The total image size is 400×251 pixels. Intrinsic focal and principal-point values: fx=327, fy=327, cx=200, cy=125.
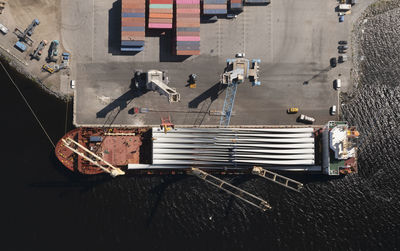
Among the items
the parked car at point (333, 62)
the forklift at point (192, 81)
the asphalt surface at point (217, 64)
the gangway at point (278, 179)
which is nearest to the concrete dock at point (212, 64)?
the asphalt surface at point (217, 64)

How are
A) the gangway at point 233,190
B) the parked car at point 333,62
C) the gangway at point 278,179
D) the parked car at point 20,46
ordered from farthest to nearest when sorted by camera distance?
the parked car at point 333,62 < the parked car at point 20,46 < the gangway at point 233,190 < the gangway at point 278,179

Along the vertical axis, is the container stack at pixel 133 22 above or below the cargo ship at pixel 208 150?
above

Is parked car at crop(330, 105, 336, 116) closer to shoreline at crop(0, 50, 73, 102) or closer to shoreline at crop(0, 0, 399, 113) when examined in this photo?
shoreline at crop(0, 0, 399, 113)

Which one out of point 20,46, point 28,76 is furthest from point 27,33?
point 28,76

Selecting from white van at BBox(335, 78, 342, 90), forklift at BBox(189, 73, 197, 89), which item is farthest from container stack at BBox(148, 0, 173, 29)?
white van at BBox(335, 78, 342, 90)

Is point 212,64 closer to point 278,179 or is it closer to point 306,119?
point 306,119

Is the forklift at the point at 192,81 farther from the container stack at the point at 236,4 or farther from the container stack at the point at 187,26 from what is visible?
the container stack at the point at 236,4
